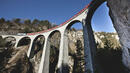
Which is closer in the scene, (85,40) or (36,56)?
(85,40)

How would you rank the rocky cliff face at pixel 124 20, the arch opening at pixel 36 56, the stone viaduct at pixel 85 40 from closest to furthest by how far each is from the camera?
the rocky cliff face at pixel 124 20
the stone viaduct at pixel 85 40
the arch opening at pixel 36 56

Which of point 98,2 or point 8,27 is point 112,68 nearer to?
point 98,2

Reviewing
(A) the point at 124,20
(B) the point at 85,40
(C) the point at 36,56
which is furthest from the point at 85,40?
(C) the point at 36,56

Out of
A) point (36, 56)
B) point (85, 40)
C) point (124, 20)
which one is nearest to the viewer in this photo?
point (124, 20)

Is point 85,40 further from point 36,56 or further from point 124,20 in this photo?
point 36,56

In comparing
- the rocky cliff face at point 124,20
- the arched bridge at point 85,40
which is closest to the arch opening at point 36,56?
the arched bridge at point 85,40

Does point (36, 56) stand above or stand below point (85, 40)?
below

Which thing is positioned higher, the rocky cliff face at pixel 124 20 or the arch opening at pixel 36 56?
the rocky cliff face at pixel 124 20

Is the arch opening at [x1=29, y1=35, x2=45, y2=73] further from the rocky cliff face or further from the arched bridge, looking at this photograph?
the rocky cliff face

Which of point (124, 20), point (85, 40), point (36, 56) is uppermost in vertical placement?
point (124, 20)

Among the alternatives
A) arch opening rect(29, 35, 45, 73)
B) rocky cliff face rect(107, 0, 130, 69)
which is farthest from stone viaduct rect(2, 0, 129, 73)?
arch opening rect(29, 35, 45, 73)

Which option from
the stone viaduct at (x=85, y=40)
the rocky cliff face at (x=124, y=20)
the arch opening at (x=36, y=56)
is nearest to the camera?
the rocky cliff face at (x=124, y=20)

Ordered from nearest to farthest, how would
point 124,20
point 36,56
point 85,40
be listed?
point 124,20 → point 85,40 → point 36,56

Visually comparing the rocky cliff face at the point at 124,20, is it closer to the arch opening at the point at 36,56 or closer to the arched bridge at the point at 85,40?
the arched bridge at the point at 85,40
